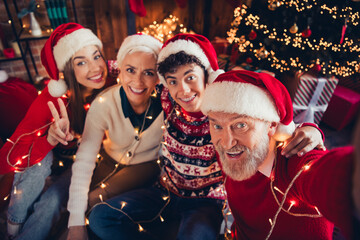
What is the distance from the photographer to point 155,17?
326 centimetres

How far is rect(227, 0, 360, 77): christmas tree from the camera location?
7.01ft

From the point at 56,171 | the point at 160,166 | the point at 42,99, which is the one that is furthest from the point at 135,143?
the point at 56,171

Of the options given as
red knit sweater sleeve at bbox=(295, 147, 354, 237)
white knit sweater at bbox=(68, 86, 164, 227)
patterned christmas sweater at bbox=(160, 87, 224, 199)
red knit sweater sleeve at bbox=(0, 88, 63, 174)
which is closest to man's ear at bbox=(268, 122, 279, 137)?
red knit sweater sleeve at bbox=(295, 147, 354, 237)

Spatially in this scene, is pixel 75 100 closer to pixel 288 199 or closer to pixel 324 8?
pixel 288 199

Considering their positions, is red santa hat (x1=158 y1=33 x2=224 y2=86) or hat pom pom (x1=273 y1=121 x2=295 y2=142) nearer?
hat pom pom (x1=273 y1=121 x2=295 y2=142)

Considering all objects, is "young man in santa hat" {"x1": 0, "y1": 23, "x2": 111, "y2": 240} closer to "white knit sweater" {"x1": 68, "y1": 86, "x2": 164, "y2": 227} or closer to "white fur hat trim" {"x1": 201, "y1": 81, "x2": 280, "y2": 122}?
"white knit sweater" {"x1": 68, "y1": 86, "x2": 164, "y2": 227}

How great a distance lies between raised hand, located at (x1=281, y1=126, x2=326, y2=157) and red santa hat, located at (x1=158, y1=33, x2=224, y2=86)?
55 centimetres

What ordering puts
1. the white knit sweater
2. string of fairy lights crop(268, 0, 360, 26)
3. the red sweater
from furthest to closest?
string of fairy lights crop(268, 0, 360, 26), the white knit sweater, the red sweater

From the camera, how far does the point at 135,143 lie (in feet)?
5.01

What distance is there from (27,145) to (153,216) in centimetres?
98

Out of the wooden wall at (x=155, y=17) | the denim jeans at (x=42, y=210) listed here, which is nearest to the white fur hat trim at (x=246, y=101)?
the denim jeans at (x=42, y=210)

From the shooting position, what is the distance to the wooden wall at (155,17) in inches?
113

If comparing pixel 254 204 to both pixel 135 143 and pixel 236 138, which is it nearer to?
pixel 236 138

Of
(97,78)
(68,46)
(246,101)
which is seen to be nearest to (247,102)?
(246,101)
